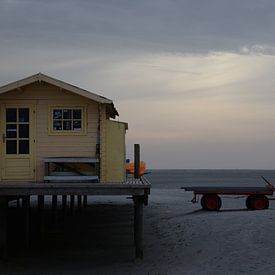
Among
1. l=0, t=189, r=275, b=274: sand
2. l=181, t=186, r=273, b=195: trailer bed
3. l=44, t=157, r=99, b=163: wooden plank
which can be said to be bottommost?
l=0, t=189, r=275, b=274: sand

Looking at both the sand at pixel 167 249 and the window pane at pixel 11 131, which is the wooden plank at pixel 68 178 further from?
the sand at pixel 167 249

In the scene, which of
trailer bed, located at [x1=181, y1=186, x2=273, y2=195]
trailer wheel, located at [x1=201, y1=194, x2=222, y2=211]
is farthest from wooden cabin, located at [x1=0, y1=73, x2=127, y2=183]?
trailer wheel, located at [x1=201, y1=194, x2=222, y2=211]

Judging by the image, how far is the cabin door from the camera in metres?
19.0

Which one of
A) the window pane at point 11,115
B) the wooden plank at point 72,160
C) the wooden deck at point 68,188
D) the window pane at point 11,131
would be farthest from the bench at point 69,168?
the window pane at point 11,115

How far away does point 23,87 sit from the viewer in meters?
19.1

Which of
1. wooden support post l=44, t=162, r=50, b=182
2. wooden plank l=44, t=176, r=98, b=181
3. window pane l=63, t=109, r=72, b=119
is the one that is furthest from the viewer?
window pane l=63, t=109, r=72, b=119

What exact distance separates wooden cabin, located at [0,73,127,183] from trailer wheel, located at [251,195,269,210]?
1116cm

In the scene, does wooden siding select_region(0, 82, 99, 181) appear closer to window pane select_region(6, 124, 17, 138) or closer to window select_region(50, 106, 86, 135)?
window select_region(50, 106, 86, 135)

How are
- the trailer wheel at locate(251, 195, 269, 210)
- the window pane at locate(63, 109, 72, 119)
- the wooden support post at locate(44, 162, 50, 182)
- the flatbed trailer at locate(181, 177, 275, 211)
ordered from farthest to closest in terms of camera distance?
the trailer wheel at locate(251, 195, 269, 210) → the flatbed trailer at locate(181, 177, 275, 211) → the window pane at locate(63, 109, 72, 119) → the wooden support post at locate(44, 162, 50, 182)

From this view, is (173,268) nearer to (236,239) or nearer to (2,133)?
(236,239)

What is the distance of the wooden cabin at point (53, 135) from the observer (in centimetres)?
1897

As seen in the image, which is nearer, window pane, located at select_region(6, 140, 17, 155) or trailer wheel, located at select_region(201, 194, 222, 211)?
window pane, located at select_region(6, 140, 17, 155)

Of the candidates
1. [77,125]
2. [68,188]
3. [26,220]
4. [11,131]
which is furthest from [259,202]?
[11,131]

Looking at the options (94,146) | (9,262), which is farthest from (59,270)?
(94,146)
